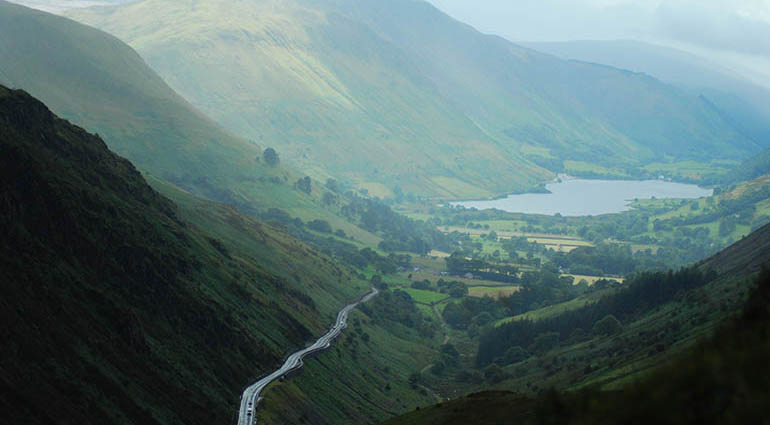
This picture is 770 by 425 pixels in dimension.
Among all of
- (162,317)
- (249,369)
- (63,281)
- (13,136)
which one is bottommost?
(249,369)

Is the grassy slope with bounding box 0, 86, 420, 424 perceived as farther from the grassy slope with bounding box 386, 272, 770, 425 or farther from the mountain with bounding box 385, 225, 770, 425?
the grassy slope with bounding box 386, 272, 770, 425

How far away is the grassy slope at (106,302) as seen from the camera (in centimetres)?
8114

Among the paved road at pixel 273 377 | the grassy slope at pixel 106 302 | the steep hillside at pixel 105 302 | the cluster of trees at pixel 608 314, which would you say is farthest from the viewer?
the cluster of trees at pixel 608 314

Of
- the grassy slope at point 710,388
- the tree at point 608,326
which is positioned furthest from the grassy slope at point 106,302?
the tree at point 608,326

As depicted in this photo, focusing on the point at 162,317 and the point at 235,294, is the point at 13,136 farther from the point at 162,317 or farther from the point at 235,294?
the point at 235,294

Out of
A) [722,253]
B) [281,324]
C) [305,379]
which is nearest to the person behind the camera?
[305,379]

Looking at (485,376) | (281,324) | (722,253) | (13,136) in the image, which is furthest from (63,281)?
(722,253)

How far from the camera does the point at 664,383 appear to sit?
4397 cm

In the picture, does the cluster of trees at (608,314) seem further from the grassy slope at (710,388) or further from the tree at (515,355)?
the grassy slope at (710,388)

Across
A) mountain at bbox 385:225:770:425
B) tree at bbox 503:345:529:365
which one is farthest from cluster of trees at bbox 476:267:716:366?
mountain at bbox 385:225:770:425

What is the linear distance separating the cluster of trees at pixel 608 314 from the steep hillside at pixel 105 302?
62.0 metres

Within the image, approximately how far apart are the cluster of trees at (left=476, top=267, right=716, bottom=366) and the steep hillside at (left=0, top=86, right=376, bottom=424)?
203 feet

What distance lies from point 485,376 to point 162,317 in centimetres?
8789

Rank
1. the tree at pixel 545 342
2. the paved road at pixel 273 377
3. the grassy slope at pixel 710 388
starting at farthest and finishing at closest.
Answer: the tree at pixel 545 342 → the paved road at pixel 273 377 → the grassy slope at pixel 710 388
